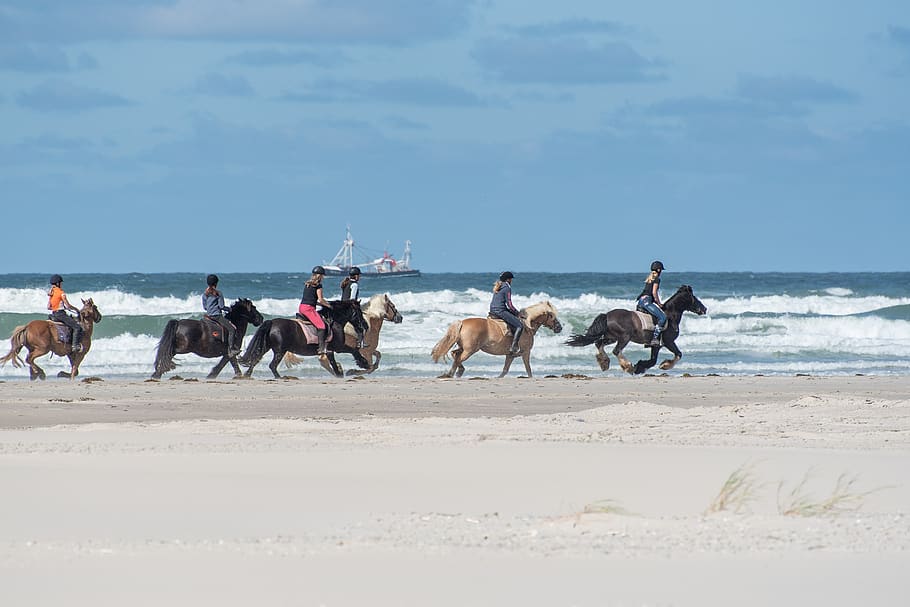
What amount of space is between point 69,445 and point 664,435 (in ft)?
14.7

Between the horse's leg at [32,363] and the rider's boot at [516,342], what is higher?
the rider's boot at [516,342]

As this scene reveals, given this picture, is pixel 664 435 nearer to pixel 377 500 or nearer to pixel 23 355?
pixel 377 500

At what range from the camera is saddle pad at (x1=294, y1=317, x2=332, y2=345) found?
18.3m

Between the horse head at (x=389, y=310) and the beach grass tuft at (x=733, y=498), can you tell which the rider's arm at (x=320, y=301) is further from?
the beach grass tuft at (x=733, y=498)

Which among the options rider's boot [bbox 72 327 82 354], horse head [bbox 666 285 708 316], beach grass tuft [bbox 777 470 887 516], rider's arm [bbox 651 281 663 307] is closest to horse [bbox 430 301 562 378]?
rider's arm [bbox 651 281 663 307]

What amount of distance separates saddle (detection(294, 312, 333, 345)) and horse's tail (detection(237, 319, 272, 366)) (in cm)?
44

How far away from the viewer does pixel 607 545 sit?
562 cm

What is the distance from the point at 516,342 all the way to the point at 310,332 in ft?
9.89

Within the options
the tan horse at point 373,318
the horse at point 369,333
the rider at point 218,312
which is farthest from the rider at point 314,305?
the rider at point 218,312

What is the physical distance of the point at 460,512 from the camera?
6.61 meters

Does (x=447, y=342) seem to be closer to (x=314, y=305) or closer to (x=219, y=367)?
(x=314, y=305)

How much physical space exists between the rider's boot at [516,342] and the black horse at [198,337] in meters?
3.66

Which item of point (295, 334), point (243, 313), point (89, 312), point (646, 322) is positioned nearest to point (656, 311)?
point (646, 322)

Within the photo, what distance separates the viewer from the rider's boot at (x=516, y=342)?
62.6 ft
